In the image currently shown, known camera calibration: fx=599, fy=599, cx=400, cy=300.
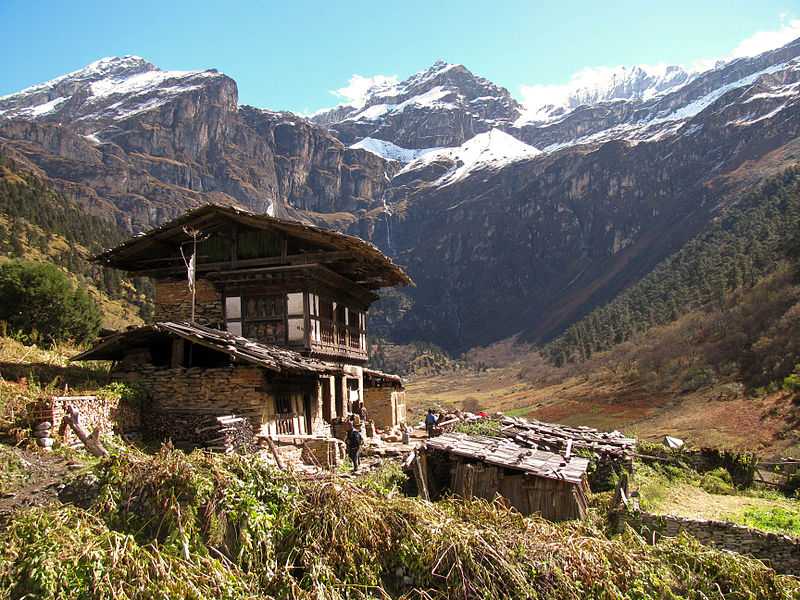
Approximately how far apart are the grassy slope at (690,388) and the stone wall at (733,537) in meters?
15.3

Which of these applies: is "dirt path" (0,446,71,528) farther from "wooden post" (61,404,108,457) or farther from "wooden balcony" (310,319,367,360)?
"wooden balcony" (310,319,367,360)

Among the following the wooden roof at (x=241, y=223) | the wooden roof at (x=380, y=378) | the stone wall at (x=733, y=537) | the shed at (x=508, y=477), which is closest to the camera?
the stone wall at (x=733, y=537)

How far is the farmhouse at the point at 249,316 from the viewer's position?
16.0m

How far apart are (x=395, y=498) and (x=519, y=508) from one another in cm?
400

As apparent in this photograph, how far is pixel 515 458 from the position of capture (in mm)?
13203

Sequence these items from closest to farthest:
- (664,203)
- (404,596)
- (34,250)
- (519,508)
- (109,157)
→ (404,596) → (519,508) → (34,250) → (664,203) → (109,157)

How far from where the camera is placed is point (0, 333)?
23922mm

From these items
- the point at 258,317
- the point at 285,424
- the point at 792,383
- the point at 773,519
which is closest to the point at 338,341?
the point at 258,317

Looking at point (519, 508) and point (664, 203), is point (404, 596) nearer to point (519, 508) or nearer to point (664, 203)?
point (519, 508)

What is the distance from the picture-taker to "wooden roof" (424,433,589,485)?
12.5 meters

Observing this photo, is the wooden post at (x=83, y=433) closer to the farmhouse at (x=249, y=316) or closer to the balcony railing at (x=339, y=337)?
the farmhouse at (x=249, y=316)

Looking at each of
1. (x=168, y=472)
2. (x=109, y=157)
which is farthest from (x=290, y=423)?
(x=109, y=157)

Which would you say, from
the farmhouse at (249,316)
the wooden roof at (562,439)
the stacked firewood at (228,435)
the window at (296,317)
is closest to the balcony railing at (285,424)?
the farmhouse at (249,316)

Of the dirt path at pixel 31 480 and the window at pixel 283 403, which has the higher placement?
the window at pixel 283 403
